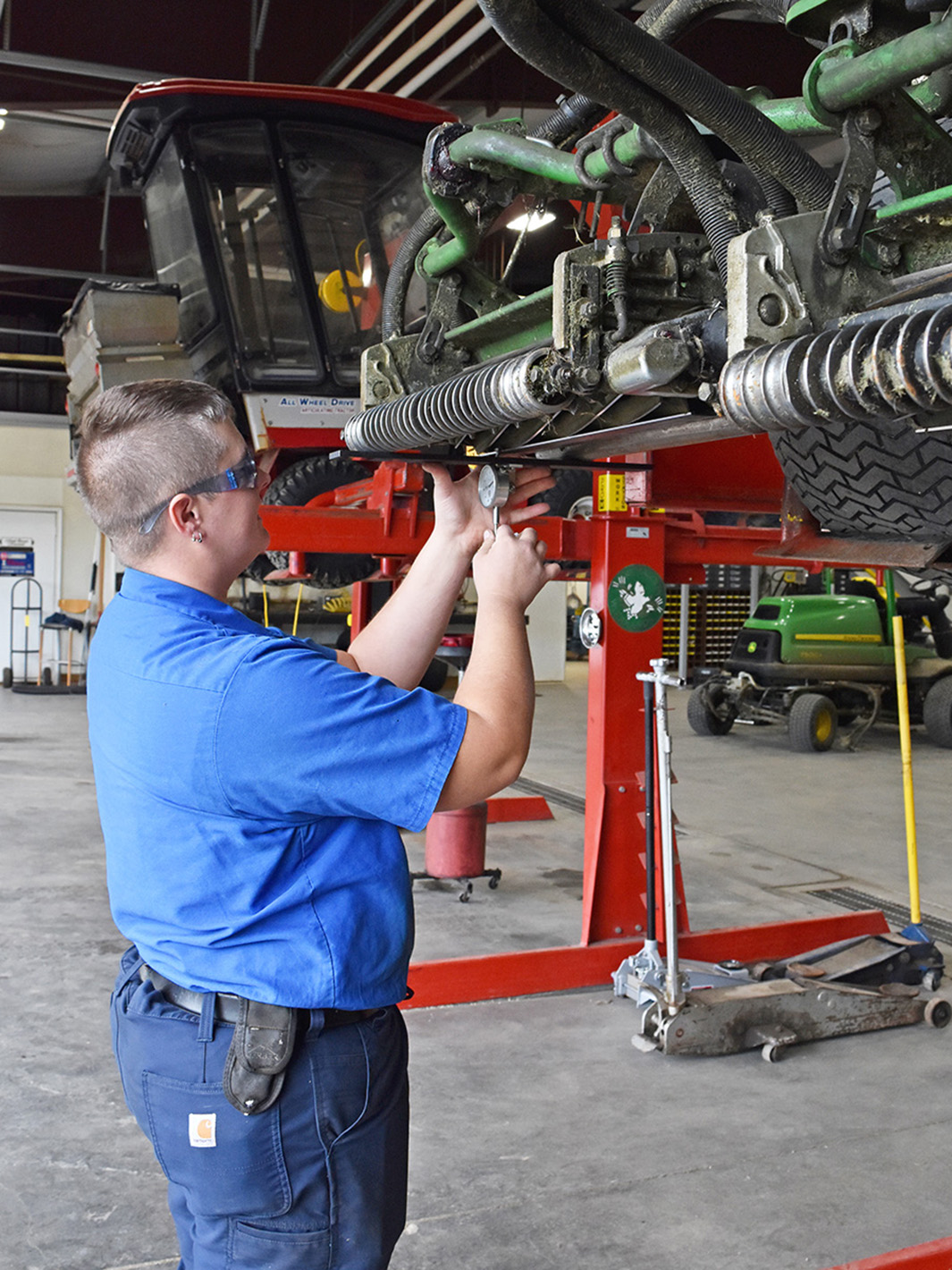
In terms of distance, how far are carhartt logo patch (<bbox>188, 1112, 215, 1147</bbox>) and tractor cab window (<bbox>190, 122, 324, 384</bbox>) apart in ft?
16.0

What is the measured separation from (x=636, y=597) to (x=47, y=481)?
37.6 ft

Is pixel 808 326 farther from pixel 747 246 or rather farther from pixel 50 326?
pixel 50 326

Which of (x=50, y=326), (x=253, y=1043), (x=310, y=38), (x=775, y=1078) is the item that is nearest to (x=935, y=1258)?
(x=775, y=1078)

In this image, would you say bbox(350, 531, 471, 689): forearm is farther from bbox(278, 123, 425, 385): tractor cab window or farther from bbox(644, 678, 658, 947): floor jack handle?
bbox(278, 123, 425, 385): tractor cab window

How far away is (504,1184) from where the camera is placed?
2.23m

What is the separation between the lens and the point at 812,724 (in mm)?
8195

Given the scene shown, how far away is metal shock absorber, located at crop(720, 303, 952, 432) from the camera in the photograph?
3.54 ft

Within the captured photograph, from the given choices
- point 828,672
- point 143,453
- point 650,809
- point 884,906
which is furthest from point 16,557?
point 143,453

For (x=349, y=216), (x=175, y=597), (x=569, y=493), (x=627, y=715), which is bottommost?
(x=627, y=715)

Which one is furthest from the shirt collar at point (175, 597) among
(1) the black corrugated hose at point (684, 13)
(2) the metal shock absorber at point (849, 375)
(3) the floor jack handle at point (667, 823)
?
(3) the floor jack handle at point (667, 823)

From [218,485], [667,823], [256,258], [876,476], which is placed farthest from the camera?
[256,258]

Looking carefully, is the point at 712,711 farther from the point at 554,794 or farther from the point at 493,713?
the point at 493,713

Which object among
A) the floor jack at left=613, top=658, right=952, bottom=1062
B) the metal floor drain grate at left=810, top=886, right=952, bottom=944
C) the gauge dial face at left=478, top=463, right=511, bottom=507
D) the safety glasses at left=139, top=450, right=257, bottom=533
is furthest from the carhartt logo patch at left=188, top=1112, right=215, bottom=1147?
the metal floor drain grate at left=810, top=886, right=952, bottom=944

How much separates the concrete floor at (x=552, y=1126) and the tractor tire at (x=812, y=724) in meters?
3.65
